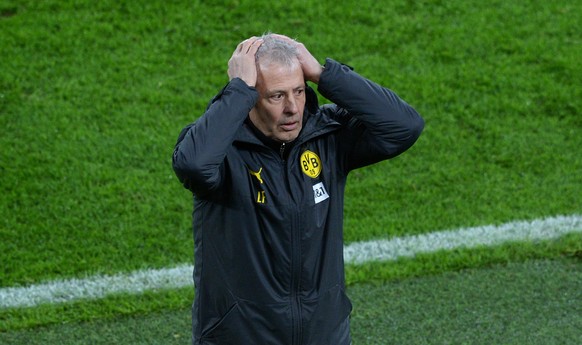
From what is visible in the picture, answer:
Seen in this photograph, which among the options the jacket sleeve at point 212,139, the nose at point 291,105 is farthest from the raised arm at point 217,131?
the nose at point 291,105

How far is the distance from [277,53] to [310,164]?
414 mm

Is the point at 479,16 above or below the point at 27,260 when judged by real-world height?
above

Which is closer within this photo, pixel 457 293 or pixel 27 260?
pixel 457 293

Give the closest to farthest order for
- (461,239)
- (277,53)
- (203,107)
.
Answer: (277,53) < (461,239) < (203,107)

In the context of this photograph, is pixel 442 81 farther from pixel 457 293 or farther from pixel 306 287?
pixel 306 287

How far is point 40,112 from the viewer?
8469 mm

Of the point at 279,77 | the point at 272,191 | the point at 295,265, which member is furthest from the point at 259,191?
the point at 279,77

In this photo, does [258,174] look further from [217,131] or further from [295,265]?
[295,265]

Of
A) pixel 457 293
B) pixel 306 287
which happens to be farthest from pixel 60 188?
pixel 306 287

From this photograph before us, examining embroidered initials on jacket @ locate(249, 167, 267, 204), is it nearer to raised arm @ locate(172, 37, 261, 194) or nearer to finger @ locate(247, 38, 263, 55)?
raised arm @ locate(172, 37, 261, 194)

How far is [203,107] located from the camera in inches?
341

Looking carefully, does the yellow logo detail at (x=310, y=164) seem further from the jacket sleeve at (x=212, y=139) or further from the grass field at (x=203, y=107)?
the grass field at (x=203, y=107)

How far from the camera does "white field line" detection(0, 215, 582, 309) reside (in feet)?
21.6

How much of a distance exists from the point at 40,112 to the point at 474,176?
328 cm
